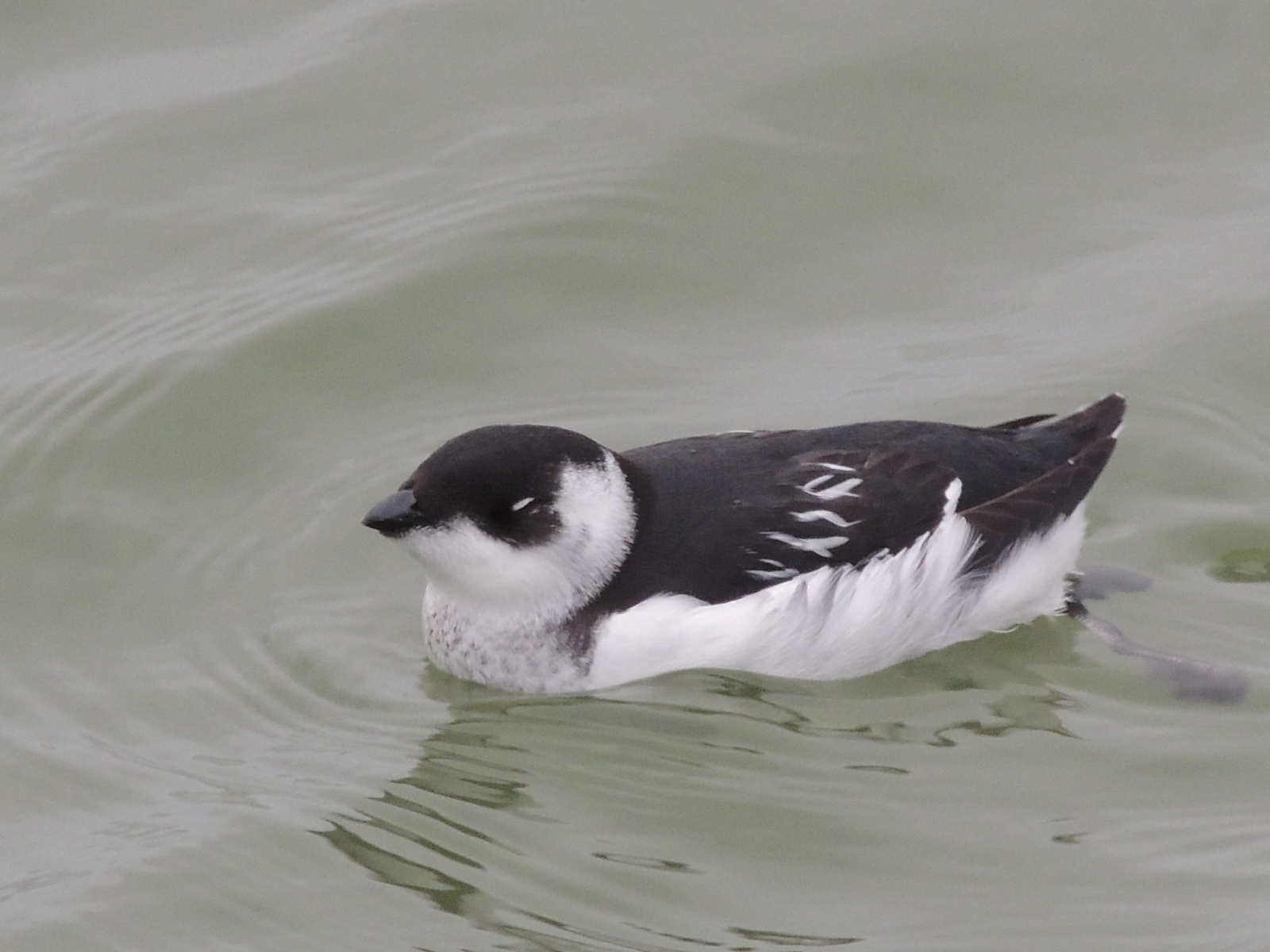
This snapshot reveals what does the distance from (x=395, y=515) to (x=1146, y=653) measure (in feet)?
9.17

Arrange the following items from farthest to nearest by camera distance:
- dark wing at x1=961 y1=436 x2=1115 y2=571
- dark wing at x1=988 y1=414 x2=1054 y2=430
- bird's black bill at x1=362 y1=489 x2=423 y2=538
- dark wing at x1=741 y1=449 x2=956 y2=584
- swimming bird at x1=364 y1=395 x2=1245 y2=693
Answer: dark wing at x1=988 y1=414 x2=1054 y2=430 → dark wing at x1=961 y1=436 x2=1115 y2=571 → dark wing at x1=741 y1=449 x2=956 y2=584 → swimming bird at x1=364 y1=395 x2=1245 y2=693 → bird's black bill at x1=362 y1=489 x2=423 y2=538

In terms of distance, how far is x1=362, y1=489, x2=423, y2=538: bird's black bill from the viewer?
674cm

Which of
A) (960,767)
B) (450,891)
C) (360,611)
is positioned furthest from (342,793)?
(960,767)

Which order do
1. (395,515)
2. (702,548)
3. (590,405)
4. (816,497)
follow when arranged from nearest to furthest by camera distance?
1. (395,515)
2. (702,548)
3. (816,497)
4. (590,405)

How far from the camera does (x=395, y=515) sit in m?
6.74

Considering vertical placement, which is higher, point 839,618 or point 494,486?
point 494,486

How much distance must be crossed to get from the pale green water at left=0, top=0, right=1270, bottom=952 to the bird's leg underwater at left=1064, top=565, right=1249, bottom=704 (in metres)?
0.10

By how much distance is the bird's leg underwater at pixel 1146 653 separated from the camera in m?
7.08

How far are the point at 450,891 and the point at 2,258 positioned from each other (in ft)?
17.3

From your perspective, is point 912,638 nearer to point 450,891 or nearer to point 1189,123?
point 450,891

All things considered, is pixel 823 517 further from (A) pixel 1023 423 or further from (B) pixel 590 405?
(B) pixel 590 405

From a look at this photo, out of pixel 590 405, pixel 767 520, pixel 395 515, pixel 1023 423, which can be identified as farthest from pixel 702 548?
pixel 590 405

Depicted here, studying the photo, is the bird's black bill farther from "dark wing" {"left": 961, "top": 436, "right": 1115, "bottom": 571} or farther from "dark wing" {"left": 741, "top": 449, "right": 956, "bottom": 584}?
"dark wing" {"left": 961, "top": 436, "right": 1115, "bottom": 571}

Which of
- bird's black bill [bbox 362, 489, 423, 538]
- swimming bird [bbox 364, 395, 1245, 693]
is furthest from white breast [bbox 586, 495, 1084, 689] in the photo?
bird's black bill [bbox 362, 489, 423, 538]
